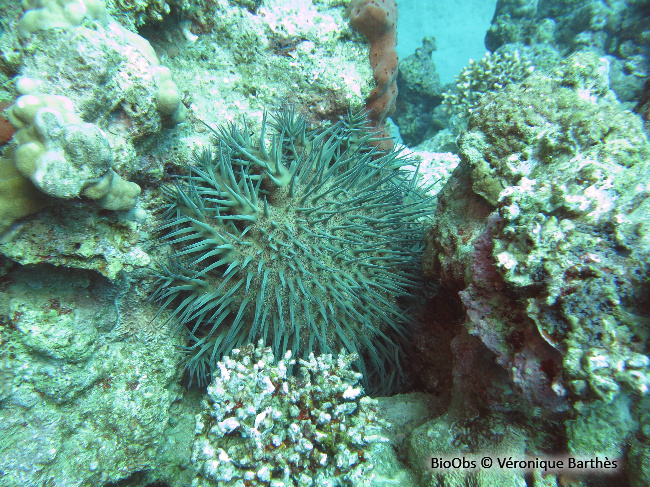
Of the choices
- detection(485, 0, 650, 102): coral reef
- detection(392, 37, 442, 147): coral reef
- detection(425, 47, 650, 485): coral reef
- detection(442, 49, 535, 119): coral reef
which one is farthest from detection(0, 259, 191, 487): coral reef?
detection(485, 0, 650, 102): coral reef

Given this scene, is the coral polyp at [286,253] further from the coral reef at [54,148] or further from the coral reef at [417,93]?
the coral reef at [417,93]

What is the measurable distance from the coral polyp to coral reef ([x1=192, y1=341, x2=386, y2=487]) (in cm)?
27

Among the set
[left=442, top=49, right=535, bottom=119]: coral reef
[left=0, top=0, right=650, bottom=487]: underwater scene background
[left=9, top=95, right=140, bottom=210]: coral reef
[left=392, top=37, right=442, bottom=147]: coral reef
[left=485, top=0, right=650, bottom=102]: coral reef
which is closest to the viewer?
[left=0, top=0, right=650, bottom=487]: underwater scene background

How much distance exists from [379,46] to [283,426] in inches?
170

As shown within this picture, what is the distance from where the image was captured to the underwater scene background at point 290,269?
1.91m

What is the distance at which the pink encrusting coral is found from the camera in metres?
4.14

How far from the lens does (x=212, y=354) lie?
3.27 meters

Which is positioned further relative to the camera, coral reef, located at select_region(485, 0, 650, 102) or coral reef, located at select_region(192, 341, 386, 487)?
coral reef, located at select_region(485, 0, 650, 102)

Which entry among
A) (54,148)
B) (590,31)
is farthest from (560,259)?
(590,31)

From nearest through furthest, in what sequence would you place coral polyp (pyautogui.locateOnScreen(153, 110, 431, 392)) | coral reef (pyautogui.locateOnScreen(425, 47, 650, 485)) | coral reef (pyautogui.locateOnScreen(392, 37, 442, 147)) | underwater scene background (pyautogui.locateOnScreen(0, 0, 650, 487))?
coral reef (pyautogui.locateOnScreen(425, 47, 650, 485)), underwater scene background (pyautogui.locateOnScreen(0, 0, 650, 487)), coral polyp (pyautogui.locateOnScreen(153, 110, 431, 392)), coral reef (pyautogui.locateOnScreen(392, 37, 442, 147))

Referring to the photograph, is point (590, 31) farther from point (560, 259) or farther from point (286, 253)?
point (286, 253)

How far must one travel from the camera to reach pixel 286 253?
2.88m

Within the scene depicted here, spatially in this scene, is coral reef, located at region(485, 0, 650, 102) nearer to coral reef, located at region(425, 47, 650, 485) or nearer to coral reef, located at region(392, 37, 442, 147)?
coral reef, located at region(392, 37, 442, 147)

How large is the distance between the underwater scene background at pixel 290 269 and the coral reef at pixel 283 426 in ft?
0.06
